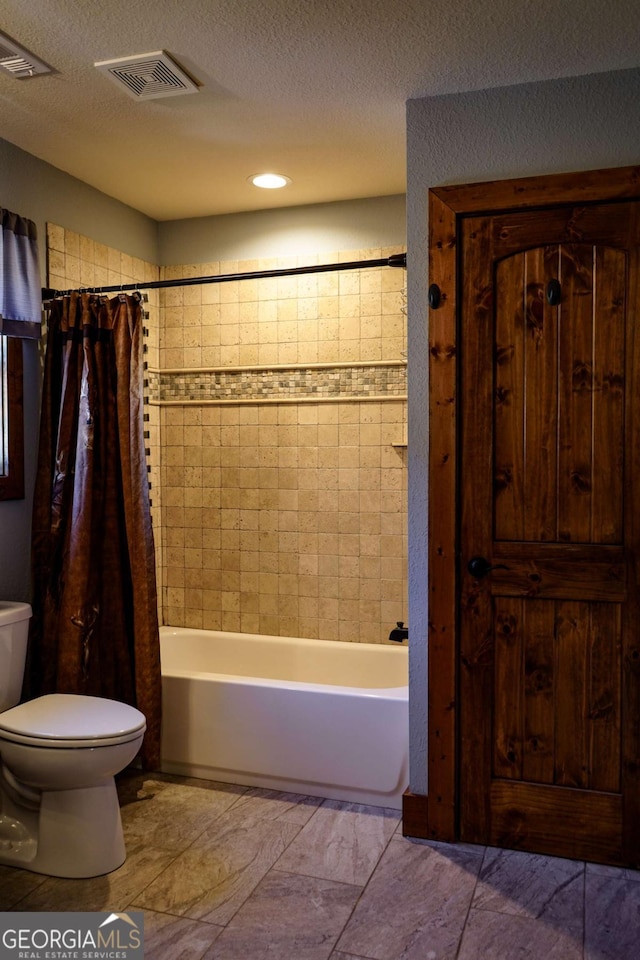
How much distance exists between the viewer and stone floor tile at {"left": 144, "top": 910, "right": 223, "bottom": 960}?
1936 mm

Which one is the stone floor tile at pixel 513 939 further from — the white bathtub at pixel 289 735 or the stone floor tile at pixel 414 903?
the white bathtub at pixel 289 735

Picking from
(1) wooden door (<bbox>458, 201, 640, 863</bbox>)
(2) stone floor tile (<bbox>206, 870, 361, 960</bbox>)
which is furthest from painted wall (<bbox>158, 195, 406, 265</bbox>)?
(2) stone floor tile (<bbox>206, 870, 361, 960</bbox>)

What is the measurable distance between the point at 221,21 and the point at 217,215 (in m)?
1.73

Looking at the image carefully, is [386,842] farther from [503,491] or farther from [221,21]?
[221,21]

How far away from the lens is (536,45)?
7.10ft

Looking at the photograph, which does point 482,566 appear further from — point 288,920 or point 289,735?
point 288,920

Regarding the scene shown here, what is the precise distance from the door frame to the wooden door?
3 centimetres

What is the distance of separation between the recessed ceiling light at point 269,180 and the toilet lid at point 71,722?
2.21 metres

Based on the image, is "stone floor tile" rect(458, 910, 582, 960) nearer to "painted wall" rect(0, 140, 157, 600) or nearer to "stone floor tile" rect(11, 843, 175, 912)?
"stone floor tile" rect(11, 843, 175, 912)

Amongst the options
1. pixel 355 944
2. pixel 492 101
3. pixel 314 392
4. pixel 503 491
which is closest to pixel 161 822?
pixel 355 944

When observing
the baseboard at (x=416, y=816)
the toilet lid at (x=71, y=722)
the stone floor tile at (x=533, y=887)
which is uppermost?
the toilet lid at (x=71, y=722)

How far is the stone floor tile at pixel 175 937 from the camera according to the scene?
1.94 meters

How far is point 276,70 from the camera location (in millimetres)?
2305

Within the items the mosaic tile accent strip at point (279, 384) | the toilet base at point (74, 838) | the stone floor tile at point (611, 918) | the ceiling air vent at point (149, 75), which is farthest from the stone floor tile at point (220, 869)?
the ceiling air vent at point (149, 75)
